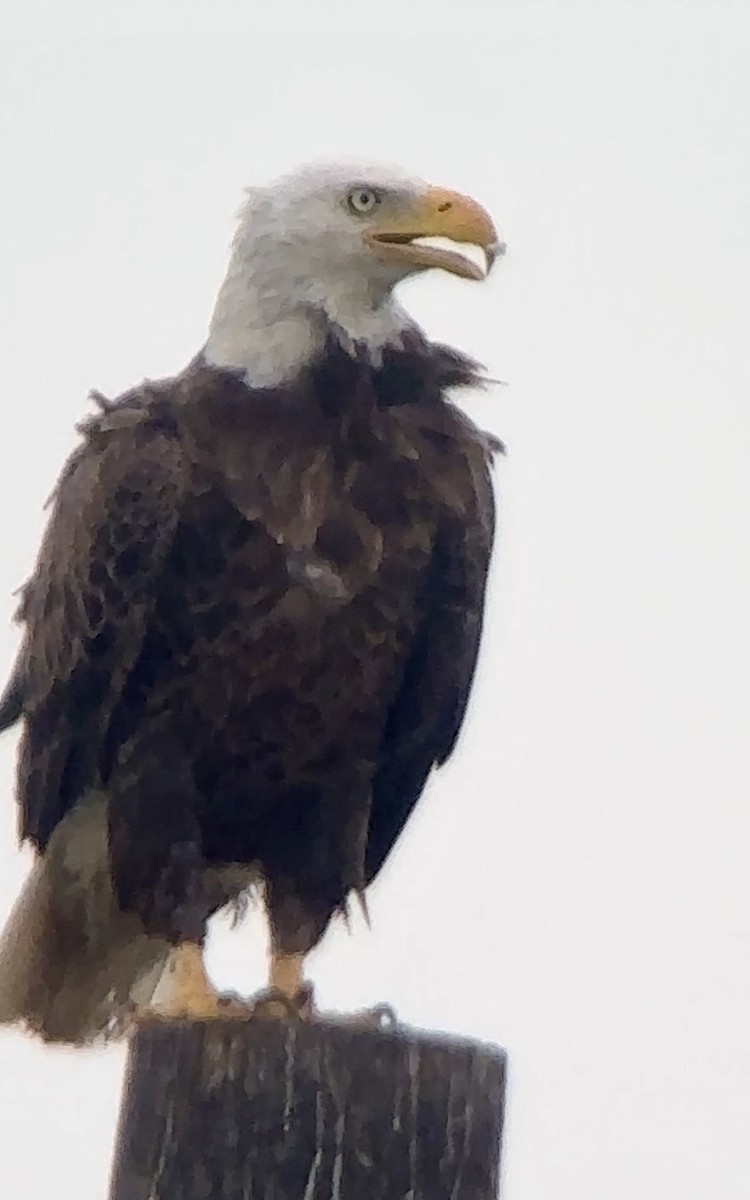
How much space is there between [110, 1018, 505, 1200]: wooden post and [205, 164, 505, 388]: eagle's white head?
1640 mm

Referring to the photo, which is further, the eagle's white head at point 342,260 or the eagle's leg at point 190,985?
the eagle's white head at point 342,260

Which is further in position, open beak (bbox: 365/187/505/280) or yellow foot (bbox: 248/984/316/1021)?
open beak (bbox: 365/187/505/280)

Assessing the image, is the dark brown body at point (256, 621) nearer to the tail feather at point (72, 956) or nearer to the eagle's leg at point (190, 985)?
the eagle's leg at point (190, 985)

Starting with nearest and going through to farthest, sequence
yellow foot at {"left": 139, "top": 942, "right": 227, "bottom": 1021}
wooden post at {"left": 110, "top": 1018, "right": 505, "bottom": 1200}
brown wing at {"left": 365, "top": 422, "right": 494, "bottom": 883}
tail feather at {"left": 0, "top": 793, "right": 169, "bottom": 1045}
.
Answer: wooden post at {"left": 110, "top": 1018, "right": 505, "bottom": 1200} < yellow foot at {"left": 139, "top": 942, "right": 227, "bottom": 1021} < brown wing at {"left": 365, "top": 422, "right": 494, "bottom": 883} < tail feather at {"left": 0, "top": 793, "right": 169, "bottom": 1045}

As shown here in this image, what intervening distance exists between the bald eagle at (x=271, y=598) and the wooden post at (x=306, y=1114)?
972 mm

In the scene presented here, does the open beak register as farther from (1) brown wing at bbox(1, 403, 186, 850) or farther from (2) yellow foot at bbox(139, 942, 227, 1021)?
(2) yellow foot at bbox(139, 942, 227, 1021)

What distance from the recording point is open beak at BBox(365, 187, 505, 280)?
14.0 ft

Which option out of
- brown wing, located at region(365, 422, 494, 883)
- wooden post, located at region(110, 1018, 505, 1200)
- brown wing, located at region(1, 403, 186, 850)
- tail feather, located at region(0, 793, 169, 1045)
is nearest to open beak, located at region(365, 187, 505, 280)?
brown wing, located at region(365, 422, 494, 883)

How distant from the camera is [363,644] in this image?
408cm

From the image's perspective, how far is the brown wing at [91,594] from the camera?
405 centimetres

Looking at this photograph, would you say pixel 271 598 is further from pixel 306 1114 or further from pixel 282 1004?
pixel 306 1114

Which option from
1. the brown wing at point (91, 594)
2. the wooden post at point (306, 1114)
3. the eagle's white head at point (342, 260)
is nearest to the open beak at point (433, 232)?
the eagle's white head at point (342, 260)

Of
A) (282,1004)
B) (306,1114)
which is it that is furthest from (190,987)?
(306,1114)

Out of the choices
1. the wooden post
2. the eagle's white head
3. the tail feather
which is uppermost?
the eagle's white head
